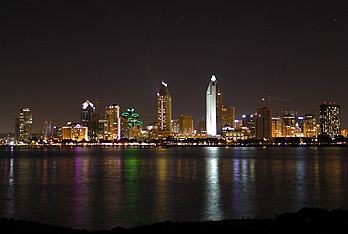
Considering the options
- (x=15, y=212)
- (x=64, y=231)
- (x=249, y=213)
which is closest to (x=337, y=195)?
(x=249, y=213)

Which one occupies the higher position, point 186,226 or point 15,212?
point 186,226

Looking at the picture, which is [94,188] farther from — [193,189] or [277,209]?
[277,209]

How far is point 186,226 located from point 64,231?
9.28 feet

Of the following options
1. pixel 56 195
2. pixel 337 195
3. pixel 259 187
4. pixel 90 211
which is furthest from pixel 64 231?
pixel 259 187

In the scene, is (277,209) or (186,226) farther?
(277,209)

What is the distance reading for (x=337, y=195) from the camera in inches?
1080

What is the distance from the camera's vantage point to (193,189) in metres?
31.4

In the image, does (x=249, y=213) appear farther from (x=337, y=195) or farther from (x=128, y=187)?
(x=128, y=187)

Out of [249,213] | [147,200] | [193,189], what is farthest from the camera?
[193,189]

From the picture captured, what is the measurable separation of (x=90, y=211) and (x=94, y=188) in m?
11.3

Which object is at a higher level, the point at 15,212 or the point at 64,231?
the point at 64,231

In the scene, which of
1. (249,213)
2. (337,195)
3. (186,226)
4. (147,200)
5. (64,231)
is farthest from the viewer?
(337,195)

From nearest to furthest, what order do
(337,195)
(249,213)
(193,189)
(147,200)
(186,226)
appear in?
(186,226) → (249,213) → (147,200) → (337,195) → (193,189)

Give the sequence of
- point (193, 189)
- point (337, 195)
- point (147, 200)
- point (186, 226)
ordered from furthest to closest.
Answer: point (193, 189)
point (337, 195)
point (147, 200)
point (186, 226)
